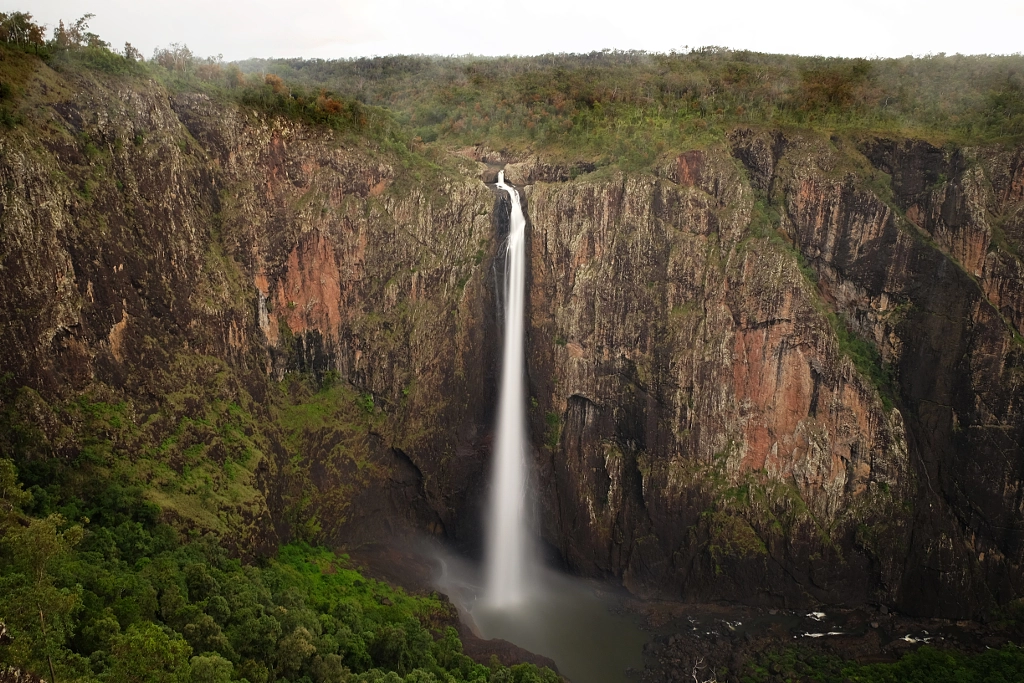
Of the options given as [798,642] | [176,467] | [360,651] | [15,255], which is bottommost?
[798,642]

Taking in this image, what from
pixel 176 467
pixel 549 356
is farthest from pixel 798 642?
pixel 176 467

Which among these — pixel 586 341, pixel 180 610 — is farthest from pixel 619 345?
pixel 180 610

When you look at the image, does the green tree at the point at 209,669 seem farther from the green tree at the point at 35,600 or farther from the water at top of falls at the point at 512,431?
the water at top of falls at the point at 512,431

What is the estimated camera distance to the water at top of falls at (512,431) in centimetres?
3047

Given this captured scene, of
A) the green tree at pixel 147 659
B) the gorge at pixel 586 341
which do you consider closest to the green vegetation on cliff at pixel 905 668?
the gorge at pixel 586 341

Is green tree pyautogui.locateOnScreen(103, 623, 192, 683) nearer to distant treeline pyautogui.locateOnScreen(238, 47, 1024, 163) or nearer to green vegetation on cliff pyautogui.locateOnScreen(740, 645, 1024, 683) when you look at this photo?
green vegetation on cliff pyautogui.locateOnScreen(740, 645, 1024, 683)

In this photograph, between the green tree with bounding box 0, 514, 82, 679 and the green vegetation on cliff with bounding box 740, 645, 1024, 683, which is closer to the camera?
the green tree with bounding box 0, 514, 82, 679

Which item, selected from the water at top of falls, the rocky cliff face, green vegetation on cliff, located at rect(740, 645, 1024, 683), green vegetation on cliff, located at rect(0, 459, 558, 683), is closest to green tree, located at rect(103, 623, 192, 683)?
green vegetation on cliff, located at rect(0, 459, 558, 683)

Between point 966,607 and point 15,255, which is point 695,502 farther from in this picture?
point 15,255

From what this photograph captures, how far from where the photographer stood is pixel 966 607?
2705 centimetres

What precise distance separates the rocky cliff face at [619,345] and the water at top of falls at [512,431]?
0.56 m

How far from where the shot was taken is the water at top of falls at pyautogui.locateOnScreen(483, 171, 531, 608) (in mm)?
30469

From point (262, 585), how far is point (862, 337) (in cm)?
2137

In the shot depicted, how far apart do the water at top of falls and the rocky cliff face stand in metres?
0.56
